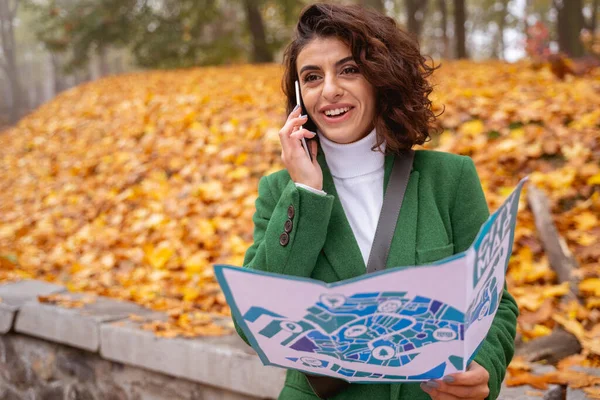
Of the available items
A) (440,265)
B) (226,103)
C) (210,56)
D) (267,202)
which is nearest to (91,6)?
(210,56)

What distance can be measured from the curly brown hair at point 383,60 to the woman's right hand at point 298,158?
0.14 metres

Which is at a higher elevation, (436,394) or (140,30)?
(140,30)

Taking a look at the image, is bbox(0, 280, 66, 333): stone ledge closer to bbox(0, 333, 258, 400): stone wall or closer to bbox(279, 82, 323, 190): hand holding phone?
bbox(0, 333, 258, 400): stone wall

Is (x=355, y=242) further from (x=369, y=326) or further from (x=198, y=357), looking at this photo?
(x=198, y=357)

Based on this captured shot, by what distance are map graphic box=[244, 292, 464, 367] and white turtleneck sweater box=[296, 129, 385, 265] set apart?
0.43m

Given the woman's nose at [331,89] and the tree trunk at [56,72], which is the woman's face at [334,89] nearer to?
the woman's nose at [331,89]

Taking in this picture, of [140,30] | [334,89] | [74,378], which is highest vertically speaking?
[140,30]

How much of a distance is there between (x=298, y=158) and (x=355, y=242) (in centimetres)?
26

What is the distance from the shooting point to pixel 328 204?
4.40 ft

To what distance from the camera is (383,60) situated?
1446 mm

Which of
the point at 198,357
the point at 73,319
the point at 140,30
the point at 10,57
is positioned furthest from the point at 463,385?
the point at 10,57

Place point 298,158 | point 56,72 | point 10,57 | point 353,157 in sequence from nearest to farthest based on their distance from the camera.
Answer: point 298,158 → point 353,157 → point 56,72 → point 10,57

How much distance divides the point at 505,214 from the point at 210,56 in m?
11.4

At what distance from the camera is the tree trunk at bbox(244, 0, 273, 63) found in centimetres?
1148
